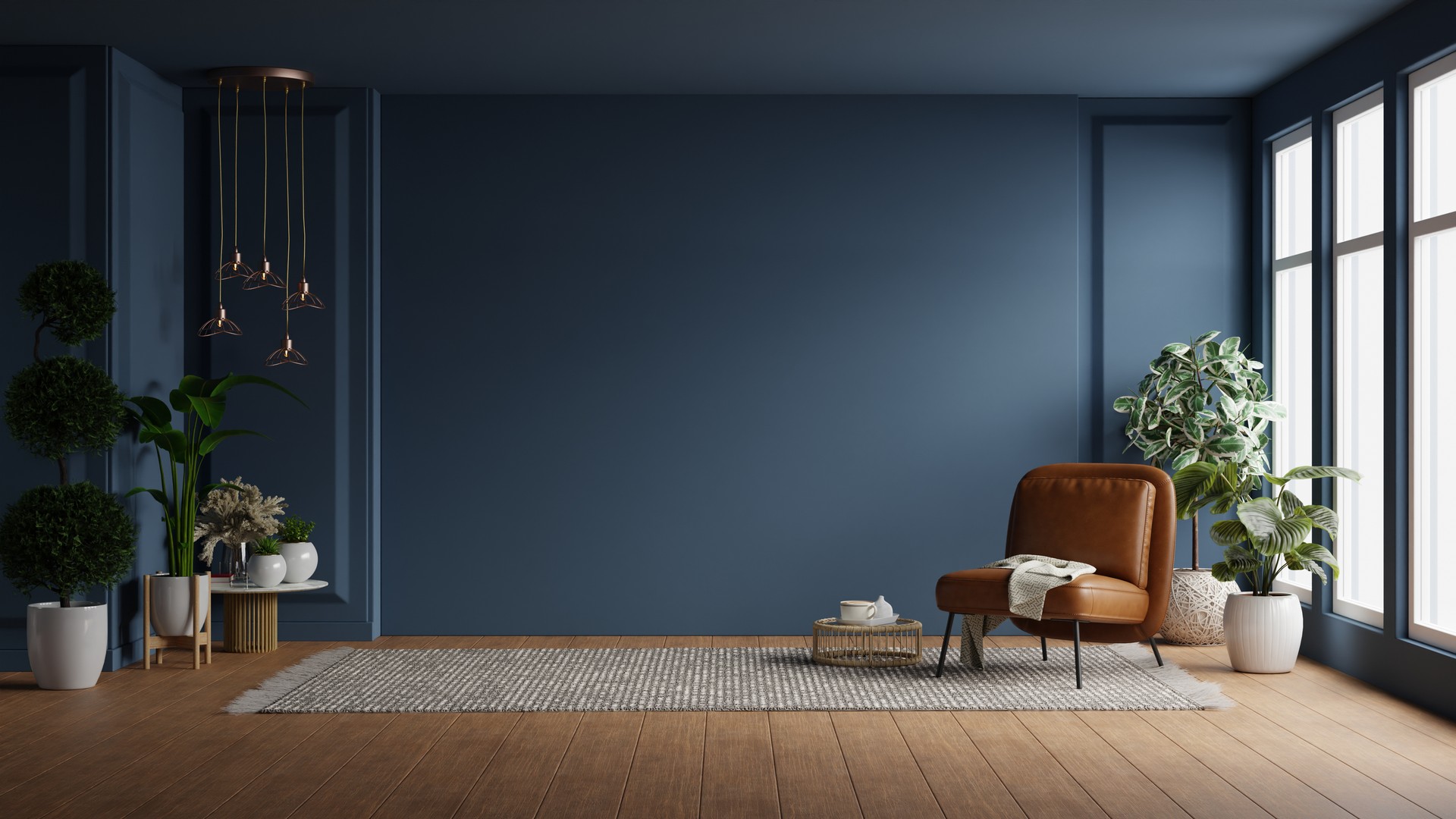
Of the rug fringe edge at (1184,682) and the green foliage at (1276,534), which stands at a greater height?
the green foliage at (1276,534)

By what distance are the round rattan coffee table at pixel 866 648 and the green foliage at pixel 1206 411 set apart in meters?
1.39

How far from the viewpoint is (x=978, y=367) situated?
5.94 meters

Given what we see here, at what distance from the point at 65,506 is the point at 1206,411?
191 inches

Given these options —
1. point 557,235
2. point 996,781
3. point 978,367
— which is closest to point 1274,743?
point 996,781

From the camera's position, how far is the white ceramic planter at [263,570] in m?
5.24

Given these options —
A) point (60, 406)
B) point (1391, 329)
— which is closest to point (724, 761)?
point (60, 406)

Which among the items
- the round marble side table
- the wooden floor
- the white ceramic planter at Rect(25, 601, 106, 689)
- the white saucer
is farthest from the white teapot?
the white ceramic planter at Rect(25, 601, 106, 689)

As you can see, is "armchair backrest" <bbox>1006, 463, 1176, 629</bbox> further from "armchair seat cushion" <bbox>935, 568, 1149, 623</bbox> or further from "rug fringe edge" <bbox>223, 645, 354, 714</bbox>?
"rug fringe edge" <bbox>223, 645, 354, 714</bbox>

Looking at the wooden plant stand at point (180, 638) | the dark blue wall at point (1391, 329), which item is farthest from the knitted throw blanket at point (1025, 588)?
the wooden plant stand at point (180, 638)

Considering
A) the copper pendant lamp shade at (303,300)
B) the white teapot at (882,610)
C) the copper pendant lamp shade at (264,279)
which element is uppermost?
the copper pendant lamp shade at (264,279)

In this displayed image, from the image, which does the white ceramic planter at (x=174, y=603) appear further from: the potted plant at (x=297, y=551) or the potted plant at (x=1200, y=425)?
the potted plant at (x=1200, y=425)

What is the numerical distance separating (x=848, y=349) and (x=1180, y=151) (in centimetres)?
195

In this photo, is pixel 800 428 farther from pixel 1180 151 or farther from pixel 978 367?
pixel 1180 151

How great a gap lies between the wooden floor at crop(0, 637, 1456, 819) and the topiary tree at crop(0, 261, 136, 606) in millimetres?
491
